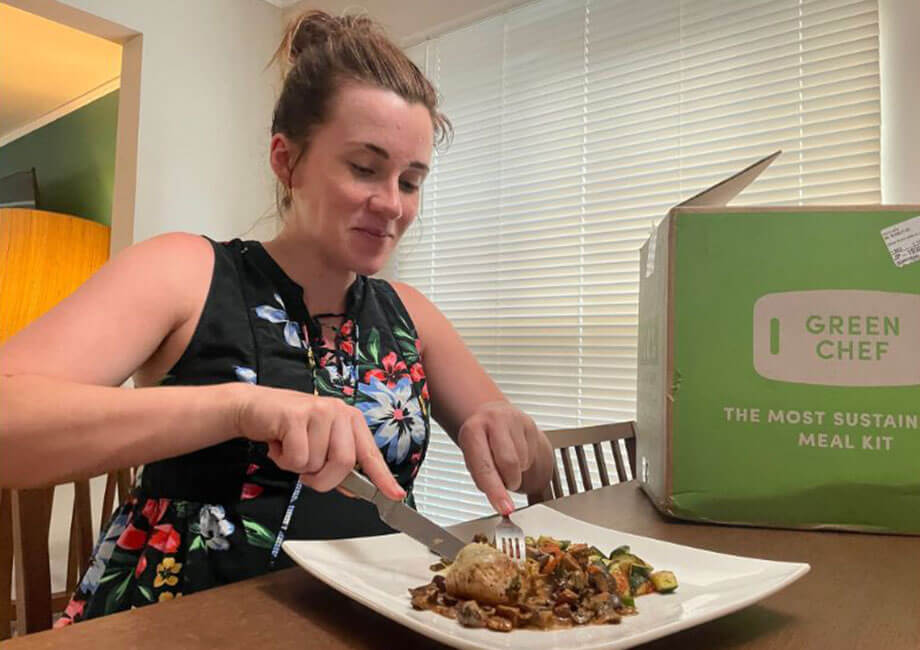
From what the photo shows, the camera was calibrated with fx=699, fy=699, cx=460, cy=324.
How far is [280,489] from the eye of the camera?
0.84 m

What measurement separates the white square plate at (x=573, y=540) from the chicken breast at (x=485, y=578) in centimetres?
3

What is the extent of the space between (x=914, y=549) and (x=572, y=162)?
172 centimetres

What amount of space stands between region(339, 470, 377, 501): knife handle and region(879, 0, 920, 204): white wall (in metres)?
1.54

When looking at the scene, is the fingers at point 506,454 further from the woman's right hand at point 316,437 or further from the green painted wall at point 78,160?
the green painted wall at point 78,160

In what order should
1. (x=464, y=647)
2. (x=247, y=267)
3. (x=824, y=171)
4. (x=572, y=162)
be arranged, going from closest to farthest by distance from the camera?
(x=464, y=647), (x=247, y=267), (x=824, y=171), (x=572, y=162)

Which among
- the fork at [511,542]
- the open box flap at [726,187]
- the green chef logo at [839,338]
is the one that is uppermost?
the open box flap at [726,187]

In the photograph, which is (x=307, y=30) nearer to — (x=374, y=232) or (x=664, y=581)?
(x=374, y=232)

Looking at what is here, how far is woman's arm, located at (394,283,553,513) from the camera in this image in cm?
84

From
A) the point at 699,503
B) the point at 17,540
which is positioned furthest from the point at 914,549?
the point at 17,540

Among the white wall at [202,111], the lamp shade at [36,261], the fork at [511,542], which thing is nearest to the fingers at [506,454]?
the fork at [511,542]

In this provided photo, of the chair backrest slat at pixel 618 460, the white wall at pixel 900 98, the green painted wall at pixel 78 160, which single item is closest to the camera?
the chair backrest slat at pixel 618 460

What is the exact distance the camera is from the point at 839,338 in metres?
0.77

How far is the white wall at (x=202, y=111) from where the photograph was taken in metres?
2.49

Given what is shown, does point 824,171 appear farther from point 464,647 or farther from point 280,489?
point 464,647
